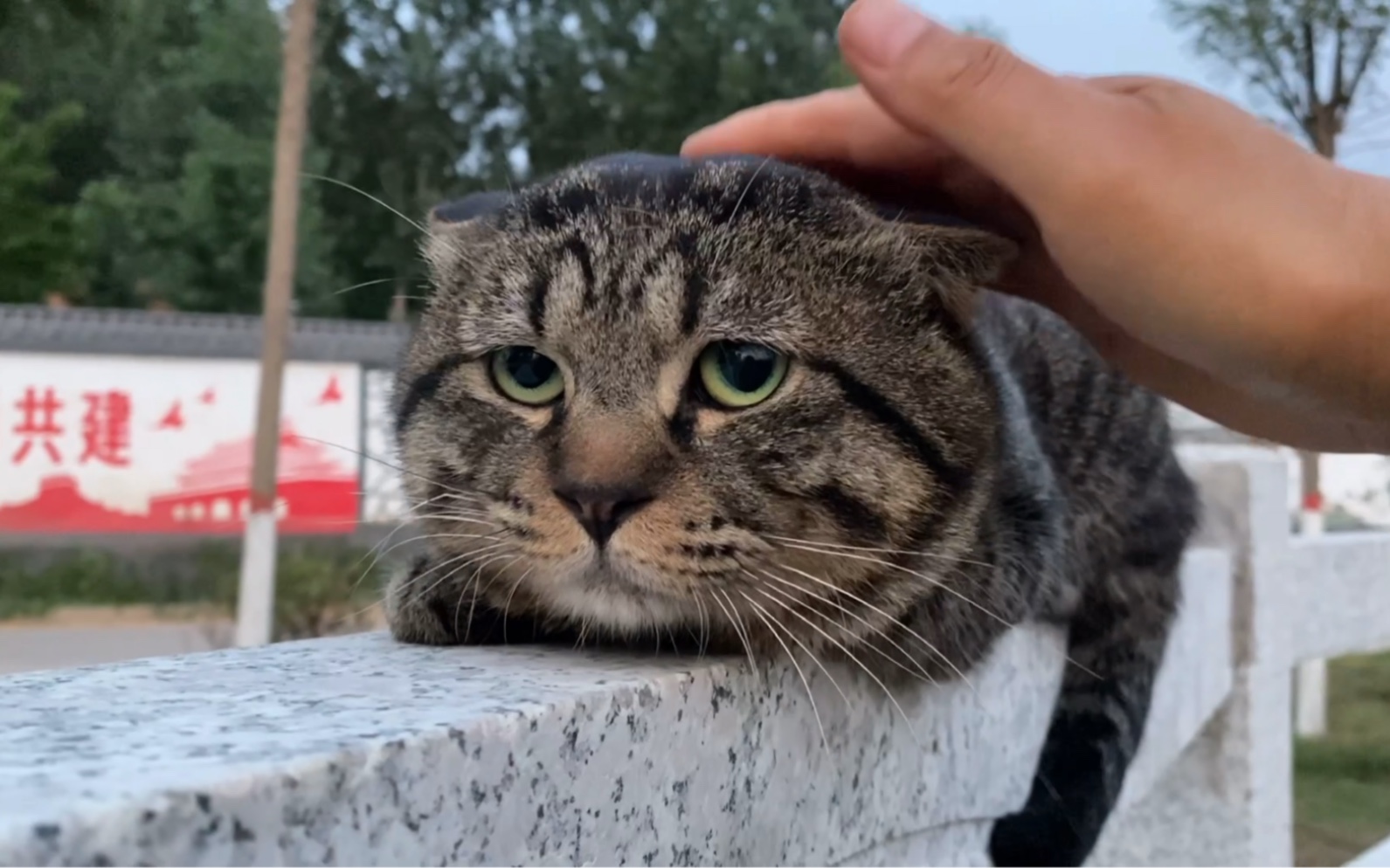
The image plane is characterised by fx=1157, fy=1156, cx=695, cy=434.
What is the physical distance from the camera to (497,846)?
0.55 metres

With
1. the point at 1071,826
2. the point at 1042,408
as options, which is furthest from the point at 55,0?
the point at 1071,826

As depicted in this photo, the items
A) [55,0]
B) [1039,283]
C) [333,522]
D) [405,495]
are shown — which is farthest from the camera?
[333,522]

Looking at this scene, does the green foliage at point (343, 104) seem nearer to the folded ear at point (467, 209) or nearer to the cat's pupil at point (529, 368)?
the folded ear at point (467, 209)

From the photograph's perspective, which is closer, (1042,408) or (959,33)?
(959,33)

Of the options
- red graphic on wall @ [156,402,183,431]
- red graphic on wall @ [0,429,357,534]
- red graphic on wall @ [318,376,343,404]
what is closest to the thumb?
red graphic on wall @ [0,429,357,534]

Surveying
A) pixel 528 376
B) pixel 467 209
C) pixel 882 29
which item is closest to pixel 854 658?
pixel 528 376

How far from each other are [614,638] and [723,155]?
550mm

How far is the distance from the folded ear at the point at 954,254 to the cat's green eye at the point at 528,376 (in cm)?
33

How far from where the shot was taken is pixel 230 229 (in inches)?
82.7

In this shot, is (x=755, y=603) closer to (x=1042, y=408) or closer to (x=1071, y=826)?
(x=1071, y=826)

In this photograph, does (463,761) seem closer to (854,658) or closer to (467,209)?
(854,658)

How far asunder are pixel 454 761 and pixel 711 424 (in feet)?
1.35

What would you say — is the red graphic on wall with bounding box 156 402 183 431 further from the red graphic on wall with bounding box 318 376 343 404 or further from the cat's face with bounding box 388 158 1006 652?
the cat's face with bounding box 388 158 1006 652

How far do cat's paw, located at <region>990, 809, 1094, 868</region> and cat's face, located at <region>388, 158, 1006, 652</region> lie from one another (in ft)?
1.38
